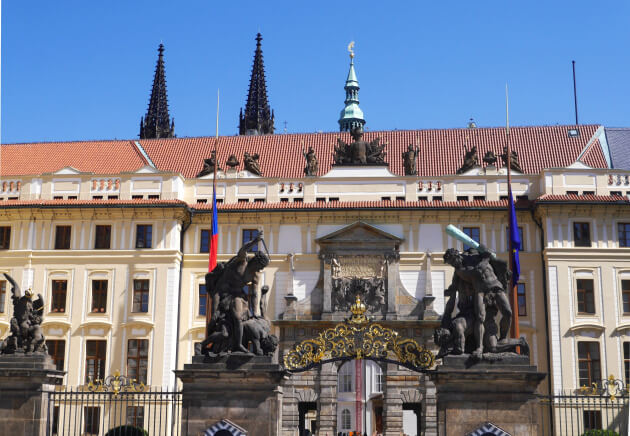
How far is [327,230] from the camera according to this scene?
38.2m

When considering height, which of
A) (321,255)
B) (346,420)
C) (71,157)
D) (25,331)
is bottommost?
(346,420)

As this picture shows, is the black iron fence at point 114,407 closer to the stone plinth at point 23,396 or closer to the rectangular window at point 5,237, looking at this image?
the stone plinth at point 23,396

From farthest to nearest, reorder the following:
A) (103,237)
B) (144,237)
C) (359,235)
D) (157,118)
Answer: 1. (157,118)
2. (103,237)
3. (144,237)
4. (359,235)

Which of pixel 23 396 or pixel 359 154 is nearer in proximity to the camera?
pixel 23 396

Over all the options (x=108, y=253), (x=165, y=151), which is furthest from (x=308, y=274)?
(x=165, y=151)

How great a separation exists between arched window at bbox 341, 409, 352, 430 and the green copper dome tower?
23.7m

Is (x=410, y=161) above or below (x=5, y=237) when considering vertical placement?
above

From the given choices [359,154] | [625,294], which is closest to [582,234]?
[625,294]

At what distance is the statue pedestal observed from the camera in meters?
16.6

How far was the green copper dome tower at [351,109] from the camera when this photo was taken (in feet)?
220

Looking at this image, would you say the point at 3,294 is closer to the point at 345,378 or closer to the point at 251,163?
the point at 251,163

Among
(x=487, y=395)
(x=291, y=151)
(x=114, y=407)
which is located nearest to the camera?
(x=487, y=395)

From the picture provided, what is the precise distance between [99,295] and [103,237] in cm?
261

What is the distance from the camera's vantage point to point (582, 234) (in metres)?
37.0
